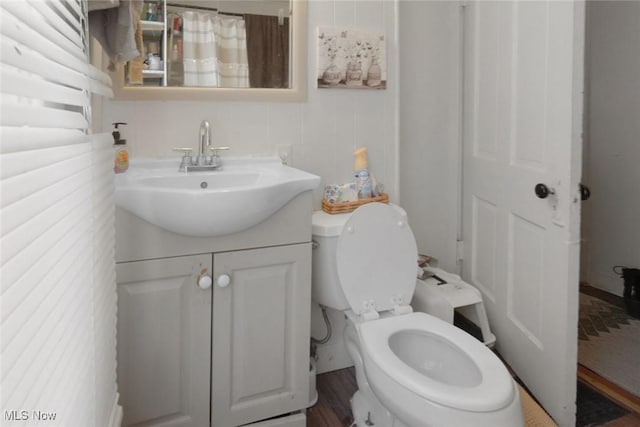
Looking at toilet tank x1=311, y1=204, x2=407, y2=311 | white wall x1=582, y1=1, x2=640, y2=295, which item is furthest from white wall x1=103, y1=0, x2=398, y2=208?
white wall x1=582, y1=1, x2=640, y2=295

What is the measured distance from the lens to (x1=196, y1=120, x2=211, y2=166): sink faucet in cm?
166

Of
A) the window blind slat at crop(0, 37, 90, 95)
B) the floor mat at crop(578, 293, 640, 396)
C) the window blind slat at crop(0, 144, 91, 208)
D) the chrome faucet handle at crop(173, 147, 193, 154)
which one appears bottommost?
the floor mat at crop(578, 293, 640, 396)

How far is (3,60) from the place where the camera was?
53cm

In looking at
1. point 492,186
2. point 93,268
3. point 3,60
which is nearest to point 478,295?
point 492,186

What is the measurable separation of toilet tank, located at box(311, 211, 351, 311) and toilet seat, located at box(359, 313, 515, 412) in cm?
18

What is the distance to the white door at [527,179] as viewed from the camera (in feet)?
4.91

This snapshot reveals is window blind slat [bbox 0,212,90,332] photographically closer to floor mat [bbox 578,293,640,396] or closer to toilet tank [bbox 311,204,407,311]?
toilet tank [bbox 311,204,407,311]

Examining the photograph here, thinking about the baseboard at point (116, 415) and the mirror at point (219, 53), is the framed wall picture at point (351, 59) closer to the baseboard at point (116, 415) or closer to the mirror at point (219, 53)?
the mirror at point (219, 53)

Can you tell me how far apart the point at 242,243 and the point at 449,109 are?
1.31m

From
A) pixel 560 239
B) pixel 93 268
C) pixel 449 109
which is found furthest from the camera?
pixel 449 109

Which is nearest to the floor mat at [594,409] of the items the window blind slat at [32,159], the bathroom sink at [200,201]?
the bathroom sink at [200,201]

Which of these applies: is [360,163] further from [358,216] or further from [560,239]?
[560,239]

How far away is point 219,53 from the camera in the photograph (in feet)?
5.65

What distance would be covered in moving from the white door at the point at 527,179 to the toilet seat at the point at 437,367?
40 cm
